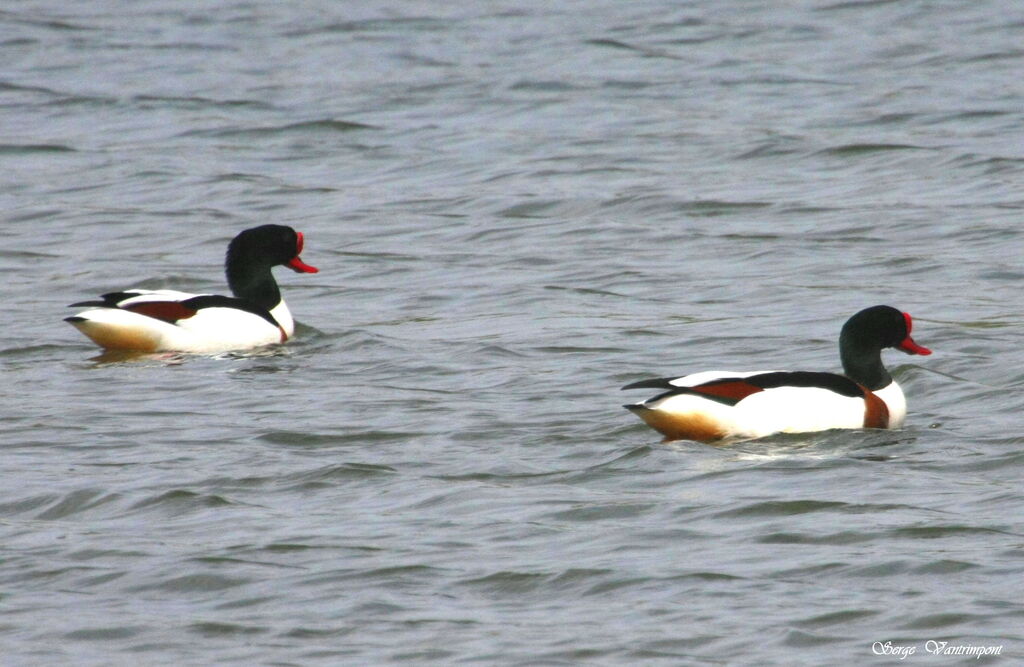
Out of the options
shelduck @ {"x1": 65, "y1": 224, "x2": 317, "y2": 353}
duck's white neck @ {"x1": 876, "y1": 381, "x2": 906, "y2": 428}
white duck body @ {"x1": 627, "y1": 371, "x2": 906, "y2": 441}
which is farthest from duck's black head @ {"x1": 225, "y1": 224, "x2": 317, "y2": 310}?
duck's white neck @ {"x1": 876, "y1": 381, "x2": 906, "y2": 428}

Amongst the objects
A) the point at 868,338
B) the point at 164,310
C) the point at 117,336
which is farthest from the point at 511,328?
the point at 868,338

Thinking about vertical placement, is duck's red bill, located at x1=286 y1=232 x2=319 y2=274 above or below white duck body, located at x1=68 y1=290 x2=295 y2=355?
above

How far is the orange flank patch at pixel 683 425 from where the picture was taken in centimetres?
918

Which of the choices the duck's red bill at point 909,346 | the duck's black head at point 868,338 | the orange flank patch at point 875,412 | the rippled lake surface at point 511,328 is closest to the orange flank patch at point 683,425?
the rippled lake surface at point 511,328

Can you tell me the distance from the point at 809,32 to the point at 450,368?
544 inches

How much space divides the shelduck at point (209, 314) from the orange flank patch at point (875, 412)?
14.8ft

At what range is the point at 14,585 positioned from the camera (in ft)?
23.1

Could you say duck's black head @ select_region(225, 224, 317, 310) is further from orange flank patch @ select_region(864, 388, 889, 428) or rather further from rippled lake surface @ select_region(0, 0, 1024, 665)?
orange flank patch @ select_region(864, 388, 889, 428)

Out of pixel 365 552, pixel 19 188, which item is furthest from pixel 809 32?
pixel 365 552

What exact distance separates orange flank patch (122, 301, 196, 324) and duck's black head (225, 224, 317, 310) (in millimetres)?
919

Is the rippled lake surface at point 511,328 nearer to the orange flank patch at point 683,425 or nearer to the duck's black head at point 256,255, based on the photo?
the orange flank patch at point 683,425

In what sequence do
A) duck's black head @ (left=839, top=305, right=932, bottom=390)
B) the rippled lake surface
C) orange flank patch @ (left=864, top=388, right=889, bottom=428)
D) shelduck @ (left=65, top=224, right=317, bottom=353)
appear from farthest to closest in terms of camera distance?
shelduck @ (left=65, top=224, right=317, bottom=353)
duck's black head @ (left=839, top=305, right=932, bottom=390)
orange flank patch @ (left=864, top=388, right=889, bottom=428)
the rippled lake surface

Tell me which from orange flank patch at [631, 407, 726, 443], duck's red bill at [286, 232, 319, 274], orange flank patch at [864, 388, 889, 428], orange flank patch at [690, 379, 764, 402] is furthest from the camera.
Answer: duck's red bill at [286, 232, 319, 274]

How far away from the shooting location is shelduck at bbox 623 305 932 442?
9.23m
